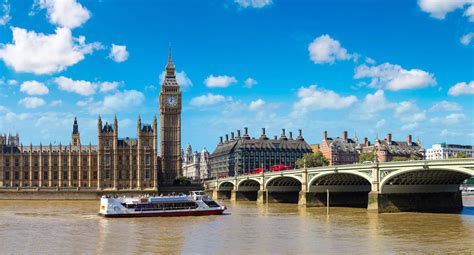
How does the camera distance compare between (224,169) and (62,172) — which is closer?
(62,172)

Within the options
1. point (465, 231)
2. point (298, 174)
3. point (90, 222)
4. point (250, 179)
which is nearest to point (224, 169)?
point (250, 179)

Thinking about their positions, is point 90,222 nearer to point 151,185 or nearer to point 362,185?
point 362,185

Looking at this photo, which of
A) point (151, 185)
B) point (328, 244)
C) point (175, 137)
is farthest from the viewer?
point (175, 137)

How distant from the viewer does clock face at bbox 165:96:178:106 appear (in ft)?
529

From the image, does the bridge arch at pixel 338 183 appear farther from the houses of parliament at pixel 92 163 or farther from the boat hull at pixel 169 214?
the houses of parliament at pixel 92 163

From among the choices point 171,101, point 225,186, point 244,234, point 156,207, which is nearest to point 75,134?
point 171,101

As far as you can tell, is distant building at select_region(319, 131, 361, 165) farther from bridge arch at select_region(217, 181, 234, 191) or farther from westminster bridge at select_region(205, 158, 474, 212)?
westminster bridge at select_region(205, 158, 474, 212)

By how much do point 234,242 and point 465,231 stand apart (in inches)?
806

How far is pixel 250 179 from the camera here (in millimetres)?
117875

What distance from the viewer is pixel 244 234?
51.2m

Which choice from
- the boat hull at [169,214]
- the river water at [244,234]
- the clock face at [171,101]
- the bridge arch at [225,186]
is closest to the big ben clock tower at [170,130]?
the clock face at [171,101]

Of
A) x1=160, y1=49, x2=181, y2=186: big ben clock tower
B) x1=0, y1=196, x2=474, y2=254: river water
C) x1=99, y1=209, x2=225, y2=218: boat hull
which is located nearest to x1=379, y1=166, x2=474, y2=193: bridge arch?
x1=0, y1=196, x2=474, y2=254: river water

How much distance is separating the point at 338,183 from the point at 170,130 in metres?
75.4

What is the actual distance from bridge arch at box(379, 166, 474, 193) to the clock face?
9321cm
